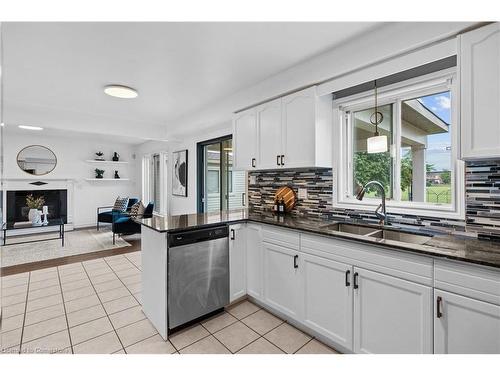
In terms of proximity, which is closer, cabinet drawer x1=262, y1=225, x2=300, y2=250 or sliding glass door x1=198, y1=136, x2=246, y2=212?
cabinet drawer x1=262, y1=225, x2=300, y2=250

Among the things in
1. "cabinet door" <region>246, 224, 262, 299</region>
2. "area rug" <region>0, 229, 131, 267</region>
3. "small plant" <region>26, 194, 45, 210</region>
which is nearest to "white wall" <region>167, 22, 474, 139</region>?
"cabinet door" <region>246, 224, 262, 299</region>

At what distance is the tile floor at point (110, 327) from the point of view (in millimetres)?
1868

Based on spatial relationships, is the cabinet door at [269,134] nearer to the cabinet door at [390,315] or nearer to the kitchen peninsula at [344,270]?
the kitchen peninsula at [344,270]

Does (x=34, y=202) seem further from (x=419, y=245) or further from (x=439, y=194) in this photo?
(x=439, y=194)

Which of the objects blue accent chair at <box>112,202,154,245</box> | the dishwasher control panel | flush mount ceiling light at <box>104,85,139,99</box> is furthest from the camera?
blue accent chair at <box>112,202,154,245</box>

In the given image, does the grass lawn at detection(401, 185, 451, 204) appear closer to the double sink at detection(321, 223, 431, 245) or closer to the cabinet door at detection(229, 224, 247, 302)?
the double sink at detection(321, 223, 431, 245)

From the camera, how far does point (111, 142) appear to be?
6.76 metres

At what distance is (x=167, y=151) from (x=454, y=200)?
5276 mm

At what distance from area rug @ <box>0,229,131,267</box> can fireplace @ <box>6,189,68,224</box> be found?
0.54 meters

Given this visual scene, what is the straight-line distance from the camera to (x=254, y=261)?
7.98 ft

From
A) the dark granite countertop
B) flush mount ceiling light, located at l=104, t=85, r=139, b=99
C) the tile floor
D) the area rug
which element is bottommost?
the tile floor

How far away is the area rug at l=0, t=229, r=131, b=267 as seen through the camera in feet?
13.1

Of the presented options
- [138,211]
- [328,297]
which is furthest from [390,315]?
[138,211]
